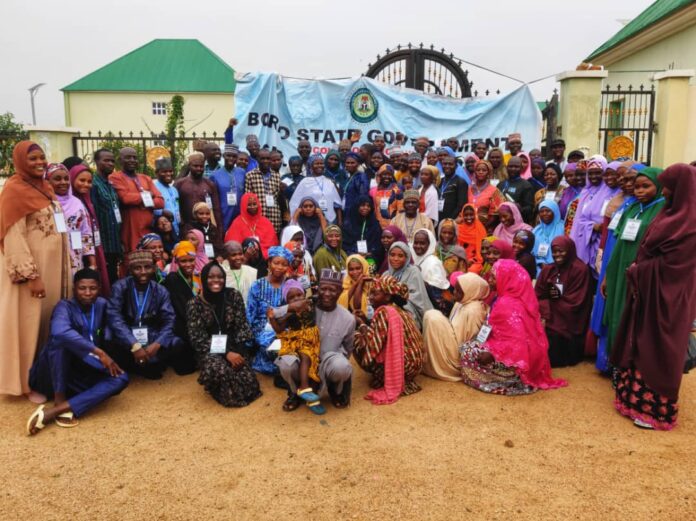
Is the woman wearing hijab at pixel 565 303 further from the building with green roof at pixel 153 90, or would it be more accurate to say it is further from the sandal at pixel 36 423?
the building with green roof at pixel 153 90

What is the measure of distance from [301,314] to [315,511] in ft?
5.38

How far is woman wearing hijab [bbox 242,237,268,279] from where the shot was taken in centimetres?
586

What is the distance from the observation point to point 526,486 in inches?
126

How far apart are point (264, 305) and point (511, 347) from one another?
7.24 feet

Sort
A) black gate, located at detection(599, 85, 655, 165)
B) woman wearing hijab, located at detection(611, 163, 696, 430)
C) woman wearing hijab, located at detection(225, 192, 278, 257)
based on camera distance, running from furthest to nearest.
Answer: black gate, located at detection(599, 85, 655, 165), woman wearing hijab, located at detection(225, 192, 278, 257), woman wearing hijab, located at detection(611, 163, 696, 430)

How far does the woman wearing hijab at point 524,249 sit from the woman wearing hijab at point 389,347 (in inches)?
64.7

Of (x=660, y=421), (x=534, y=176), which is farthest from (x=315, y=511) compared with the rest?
(x=534, y=176)

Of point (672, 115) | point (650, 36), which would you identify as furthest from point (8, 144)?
point (650, 36)

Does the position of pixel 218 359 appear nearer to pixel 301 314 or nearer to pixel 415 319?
pixel 301 314

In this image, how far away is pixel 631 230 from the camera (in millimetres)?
4402

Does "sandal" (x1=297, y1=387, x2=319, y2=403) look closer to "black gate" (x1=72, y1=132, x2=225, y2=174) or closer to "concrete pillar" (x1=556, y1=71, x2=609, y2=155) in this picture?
"black gate" (x1=72, y1=132, x2=225, y2=174)

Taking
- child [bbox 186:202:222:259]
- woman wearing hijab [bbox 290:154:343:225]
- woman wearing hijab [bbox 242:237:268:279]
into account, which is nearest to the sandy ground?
woman wearing hijab [bbox 242:237:268:279]

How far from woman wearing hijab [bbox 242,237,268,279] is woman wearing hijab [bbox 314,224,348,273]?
0.61 m

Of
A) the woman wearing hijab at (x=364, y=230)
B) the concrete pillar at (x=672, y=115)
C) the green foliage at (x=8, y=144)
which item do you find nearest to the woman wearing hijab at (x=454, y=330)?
the woman wearing hijab at (x=364, y=230)
